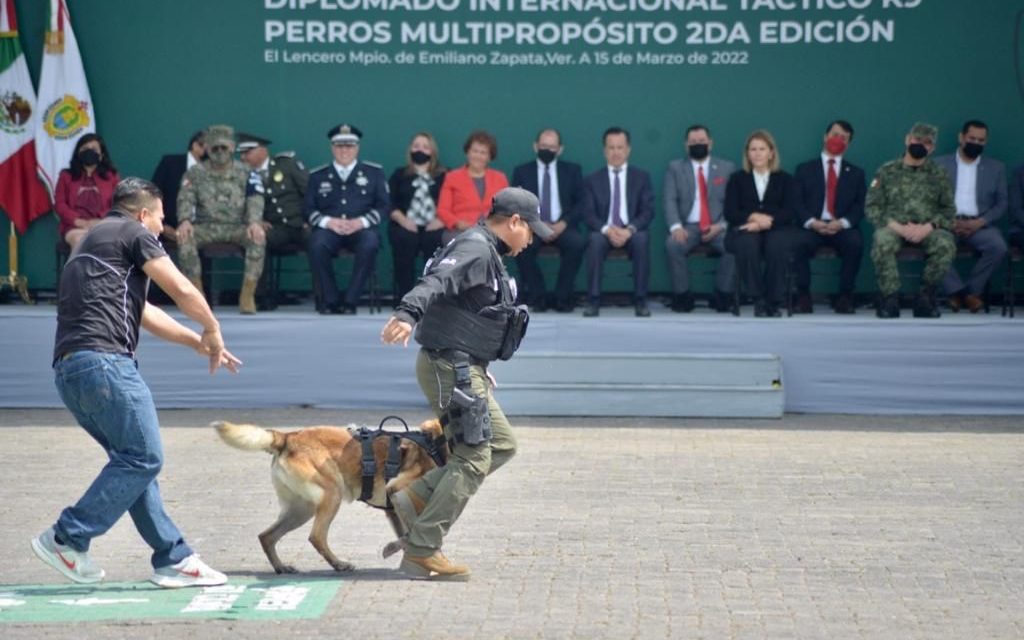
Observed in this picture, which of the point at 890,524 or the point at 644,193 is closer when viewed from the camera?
the point at 890,524

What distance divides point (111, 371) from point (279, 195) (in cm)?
798

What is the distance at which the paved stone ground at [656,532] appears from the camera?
23.5 feet

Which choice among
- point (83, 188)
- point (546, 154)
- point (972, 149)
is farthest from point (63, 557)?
point (972, 149)

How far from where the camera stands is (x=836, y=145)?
15.1 meters

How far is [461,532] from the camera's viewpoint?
916cm

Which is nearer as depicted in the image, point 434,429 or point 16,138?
point 434,429

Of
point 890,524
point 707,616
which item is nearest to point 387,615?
point 707,616

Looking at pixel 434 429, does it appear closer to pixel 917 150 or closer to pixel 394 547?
pixel 394 547

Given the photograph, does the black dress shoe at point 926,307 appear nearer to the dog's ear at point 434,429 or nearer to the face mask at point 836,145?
the face mask at point 836,145

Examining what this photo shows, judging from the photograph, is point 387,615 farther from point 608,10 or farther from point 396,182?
point 608,10

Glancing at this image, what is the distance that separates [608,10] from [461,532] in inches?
300

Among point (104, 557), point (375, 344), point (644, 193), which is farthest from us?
point (644, 193)

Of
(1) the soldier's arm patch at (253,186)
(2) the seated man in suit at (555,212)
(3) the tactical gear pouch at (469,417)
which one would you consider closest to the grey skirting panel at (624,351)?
(2) the seated man in suit at (555,212)

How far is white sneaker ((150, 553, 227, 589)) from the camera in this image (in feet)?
25.1
